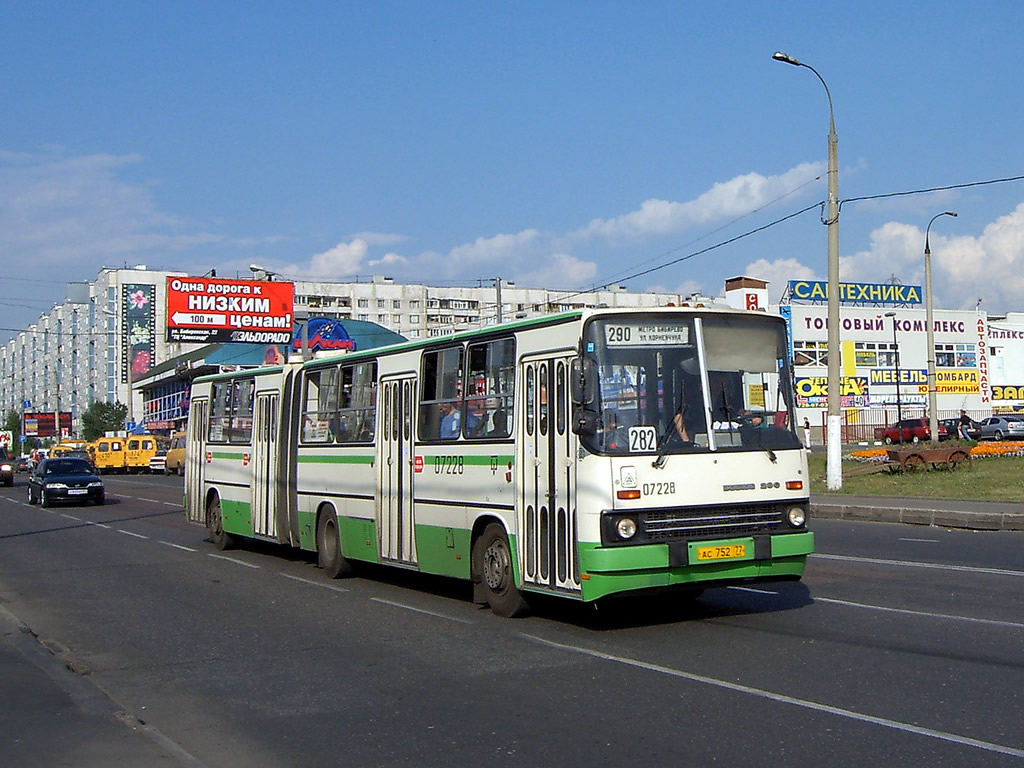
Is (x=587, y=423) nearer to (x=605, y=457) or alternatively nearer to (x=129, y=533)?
(x=605, y=457)

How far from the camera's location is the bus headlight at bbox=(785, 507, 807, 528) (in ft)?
34.3

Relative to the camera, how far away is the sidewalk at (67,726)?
6.50 meters

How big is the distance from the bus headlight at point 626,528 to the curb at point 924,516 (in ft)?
41.5

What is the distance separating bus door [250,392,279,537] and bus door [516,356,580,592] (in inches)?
294

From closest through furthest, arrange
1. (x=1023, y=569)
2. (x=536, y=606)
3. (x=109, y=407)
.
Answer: (x=536, y=606), (x=1023, y=569), (x=109, y=407)

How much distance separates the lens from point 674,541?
389 inches

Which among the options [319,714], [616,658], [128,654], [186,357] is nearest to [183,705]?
[319,714]

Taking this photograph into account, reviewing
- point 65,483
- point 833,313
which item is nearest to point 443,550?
point 833,313

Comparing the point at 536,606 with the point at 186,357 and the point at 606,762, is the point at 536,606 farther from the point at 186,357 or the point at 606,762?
the point at 186,357

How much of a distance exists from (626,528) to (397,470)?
4.51 meters

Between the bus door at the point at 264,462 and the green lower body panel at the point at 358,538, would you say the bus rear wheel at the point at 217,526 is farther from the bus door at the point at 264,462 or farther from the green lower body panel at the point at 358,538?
the green lower body panel at the point at 358,538

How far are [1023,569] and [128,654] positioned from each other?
10417 millimetres

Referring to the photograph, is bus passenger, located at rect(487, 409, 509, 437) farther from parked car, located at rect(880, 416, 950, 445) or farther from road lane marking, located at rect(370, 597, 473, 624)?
parked car, located at rect(880, 416, 950, 445)

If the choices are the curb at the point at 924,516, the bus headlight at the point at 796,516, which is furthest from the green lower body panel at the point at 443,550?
the curb at the point at 924,516
